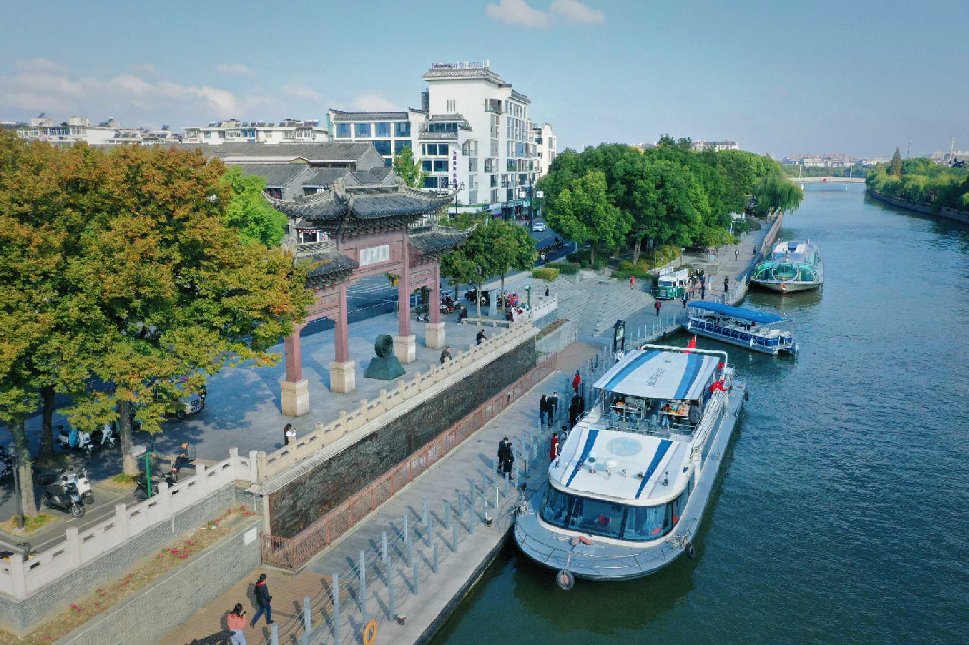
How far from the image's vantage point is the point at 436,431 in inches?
1241

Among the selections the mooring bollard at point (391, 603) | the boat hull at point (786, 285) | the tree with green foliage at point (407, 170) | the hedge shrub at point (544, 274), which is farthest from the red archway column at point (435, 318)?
the boat hull at point (786, 285)

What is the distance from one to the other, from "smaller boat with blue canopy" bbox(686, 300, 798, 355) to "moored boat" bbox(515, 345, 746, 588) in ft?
69.3

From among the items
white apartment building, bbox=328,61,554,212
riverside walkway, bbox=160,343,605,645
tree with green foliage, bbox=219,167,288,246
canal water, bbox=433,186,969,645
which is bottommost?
canal water, bbox=433,186,969,645

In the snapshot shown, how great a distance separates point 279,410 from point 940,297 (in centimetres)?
6425

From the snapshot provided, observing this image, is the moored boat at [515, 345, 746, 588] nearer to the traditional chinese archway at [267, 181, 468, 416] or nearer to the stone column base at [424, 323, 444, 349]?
the traditional chinese archway at [267, 181, 468, 416]

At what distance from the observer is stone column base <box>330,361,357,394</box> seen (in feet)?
97.9

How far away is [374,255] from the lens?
32062 mm

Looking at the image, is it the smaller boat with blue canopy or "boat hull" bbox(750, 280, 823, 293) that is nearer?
the smaller boat with blue canopy

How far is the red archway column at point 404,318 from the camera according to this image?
1355 inches

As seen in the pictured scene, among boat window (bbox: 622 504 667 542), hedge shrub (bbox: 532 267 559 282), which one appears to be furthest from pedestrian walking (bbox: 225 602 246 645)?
hedge shrub (bbox: 532 267 559 282)

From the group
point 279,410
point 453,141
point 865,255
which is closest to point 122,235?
point 279,410

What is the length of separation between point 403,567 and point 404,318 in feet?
50.8

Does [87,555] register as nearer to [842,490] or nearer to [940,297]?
[842,490]

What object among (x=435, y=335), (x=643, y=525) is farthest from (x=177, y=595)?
(x=435, y=335)
